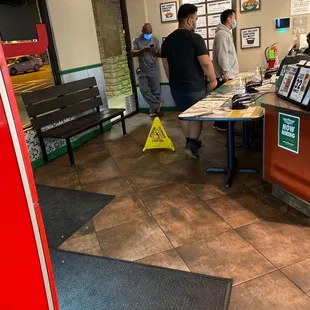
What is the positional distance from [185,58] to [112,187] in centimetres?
158

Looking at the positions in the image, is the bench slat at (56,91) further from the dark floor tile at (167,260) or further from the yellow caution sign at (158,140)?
the dark floor tile at (167,260)

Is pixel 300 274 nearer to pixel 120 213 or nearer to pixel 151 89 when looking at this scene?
pixel 120 213

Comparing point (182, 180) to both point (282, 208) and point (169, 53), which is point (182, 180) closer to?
point (282, 208)

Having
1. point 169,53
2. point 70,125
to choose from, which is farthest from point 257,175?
point 70,125

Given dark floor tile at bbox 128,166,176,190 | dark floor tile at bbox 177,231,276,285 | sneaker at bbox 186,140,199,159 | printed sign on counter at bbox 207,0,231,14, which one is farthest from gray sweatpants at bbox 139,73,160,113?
dark floor tile at bbox 177,231,276,285

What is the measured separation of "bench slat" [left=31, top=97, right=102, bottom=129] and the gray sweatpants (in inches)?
44.5

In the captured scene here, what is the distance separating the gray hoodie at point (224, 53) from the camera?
13.8ft

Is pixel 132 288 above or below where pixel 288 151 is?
below

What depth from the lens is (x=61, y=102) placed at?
444cm

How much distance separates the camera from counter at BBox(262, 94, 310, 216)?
7.87 ft

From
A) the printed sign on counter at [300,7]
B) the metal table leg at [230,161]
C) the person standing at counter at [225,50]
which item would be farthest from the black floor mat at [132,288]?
the printed sign on counter at [300,7]

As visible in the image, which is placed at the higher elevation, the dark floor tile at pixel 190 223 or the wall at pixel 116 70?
the wall at pixel 116 70

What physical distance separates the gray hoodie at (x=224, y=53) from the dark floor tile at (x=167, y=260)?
110 inches

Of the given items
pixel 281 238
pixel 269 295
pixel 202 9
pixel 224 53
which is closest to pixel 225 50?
pixel 224 53
